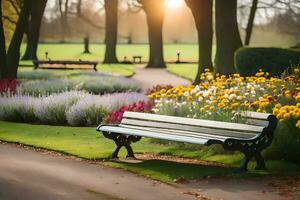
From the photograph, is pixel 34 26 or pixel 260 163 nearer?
pixel 260 163

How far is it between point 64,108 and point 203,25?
41.2ft

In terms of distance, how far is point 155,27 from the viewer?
5134 centimetres

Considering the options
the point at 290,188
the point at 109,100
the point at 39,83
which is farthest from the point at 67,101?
the point at 290,188

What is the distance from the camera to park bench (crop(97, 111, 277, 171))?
10117mm

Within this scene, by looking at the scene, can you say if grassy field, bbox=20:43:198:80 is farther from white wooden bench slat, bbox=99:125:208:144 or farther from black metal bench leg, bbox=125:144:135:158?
white wooden bench slat, bbox=99:125:208:144

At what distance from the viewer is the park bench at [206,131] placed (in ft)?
33.2

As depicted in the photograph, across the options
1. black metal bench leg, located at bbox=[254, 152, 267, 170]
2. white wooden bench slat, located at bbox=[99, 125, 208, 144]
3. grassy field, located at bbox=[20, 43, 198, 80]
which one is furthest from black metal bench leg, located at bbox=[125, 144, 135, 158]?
grassy field, located at bbox=[20, 43, 198, 80]

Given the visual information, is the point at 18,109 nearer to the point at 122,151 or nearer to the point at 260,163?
Result: the point at 122,151

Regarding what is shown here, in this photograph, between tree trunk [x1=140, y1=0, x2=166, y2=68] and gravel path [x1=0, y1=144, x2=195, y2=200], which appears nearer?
gravel path [x1=0, y1=144, x2=195, y2=200]

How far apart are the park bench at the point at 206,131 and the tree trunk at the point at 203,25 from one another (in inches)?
624

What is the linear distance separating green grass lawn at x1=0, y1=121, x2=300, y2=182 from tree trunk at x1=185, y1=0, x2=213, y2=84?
490 inches

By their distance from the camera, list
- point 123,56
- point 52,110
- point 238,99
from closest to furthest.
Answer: point 238,99
point 52,110
point 123,56

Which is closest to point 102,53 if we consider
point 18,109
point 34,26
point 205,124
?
point 34,26

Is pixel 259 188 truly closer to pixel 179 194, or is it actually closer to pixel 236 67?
pixel 179 194
